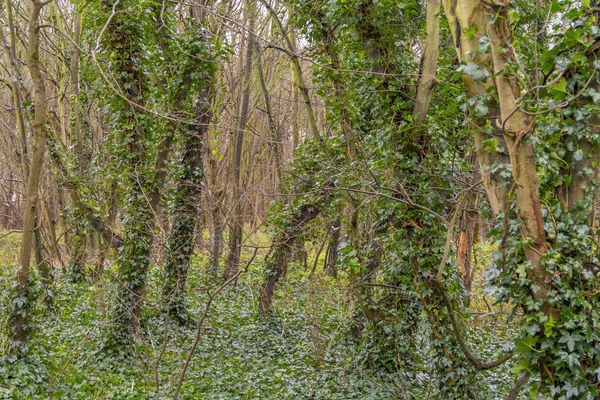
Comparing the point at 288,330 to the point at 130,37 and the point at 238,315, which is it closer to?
the point at 238,315

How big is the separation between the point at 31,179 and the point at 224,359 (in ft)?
13.7

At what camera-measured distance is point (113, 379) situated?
22.8 ft

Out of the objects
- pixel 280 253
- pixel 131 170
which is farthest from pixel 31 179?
pixel 280 253

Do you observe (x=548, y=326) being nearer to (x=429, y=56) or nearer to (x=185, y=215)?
(x=429, y=56)

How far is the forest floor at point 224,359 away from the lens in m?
6.30

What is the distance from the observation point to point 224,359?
846 centimetres

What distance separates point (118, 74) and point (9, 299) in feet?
11.3

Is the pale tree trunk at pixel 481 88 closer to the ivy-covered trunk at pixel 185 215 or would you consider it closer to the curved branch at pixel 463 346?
the curved branch at pixel 463 346

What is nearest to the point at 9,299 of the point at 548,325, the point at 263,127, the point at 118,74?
the point at 118,74

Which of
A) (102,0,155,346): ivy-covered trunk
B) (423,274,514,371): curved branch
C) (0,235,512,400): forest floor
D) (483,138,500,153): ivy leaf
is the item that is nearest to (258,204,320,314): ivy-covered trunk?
(0,235,512,400): forest floor

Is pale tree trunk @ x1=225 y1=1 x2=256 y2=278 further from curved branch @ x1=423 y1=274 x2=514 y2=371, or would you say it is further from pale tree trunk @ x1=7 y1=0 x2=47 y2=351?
curved branch @ x1=423 y1=274 x2=514 y2=371

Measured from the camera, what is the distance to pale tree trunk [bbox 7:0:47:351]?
5.68m

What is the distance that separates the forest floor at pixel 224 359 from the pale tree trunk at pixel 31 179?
171 mm

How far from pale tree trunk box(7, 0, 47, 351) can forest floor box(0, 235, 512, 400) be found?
171 millimetres
